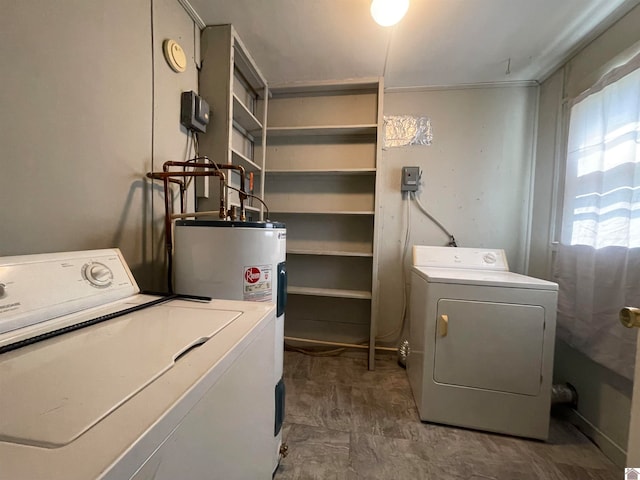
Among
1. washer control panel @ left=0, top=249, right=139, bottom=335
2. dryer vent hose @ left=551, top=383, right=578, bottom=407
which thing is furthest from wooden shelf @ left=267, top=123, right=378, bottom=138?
dryer vent hose @ left=551, top=383, right=578, bottom=407

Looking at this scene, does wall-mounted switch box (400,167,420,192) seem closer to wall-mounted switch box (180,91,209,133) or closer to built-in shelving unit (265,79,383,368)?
built-in shelving unit (265,79,383,368)

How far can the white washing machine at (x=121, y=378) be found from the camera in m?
0.28

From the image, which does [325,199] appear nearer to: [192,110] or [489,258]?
[192,110]

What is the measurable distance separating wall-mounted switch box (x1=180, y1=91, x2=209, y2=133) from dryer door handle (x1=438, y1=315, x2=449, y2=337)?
1.76m

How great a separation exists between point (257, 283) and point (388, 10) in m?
1.52

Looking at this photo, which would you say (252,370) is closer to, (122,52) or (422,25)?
(122,52)

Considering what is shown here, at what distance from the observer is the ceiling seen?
54.1 inches

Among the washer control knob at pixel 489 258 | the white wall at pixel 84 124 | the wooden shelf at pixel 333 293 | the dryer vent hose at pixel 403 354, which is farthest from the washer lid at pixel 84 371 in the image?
the washer control knob at pixel 489 258

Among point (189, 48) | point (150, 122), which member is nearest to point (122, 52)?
point (150, 122)

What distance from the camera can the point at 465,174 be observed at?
2.12 metres

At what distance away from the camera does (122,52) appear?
104 cm

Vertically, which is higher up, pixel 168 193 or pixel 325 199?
pixel 325 199

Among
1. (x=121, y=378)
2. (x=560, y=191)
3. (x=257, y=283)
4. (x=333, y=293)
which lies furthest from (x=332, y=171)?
(x=121, y=378)

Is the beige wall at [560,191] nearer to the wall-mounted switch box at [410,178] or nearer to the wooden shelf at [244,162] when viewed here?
the wall-mounted switch box at [410,178]
